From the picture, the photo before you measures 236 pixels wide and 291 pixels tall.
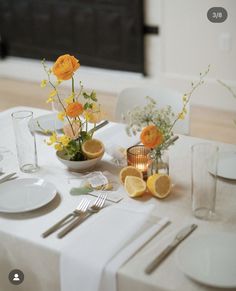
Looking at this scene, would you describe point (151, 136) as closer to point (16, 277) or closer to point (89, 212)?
point (89, 212)

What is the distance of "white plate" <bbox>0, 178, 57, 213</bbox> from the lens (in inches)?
59.7

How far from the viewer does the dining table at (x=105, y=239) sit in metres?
1.23

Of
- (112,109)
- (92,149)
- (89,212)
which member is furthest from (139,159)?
(112,109)

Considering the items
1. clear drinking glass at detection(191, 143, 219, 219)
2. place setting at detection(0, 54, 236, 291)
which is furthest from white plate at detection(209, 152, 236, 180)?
clear drinking glass at detection(191, 143, 219, 219)

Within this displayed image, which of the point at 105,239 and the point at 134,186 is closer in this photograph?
the point at 105,239

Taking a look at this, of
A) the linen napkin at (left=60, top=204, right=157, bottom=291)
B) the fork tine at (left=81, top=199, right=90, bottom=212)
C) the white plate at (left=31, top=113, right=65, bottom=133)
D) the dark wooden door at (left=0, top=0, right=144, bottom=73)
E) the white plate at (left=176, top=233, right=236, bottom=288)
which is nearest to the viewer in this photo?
the white plate at (left=176, top=233, right=236, bottom=288)

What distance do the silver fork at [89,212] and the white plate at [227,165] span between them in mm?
403

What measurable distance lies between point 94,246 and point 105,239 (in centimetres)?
4

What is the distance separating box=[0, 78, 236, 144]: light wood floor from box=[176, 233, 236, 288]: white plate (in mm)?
2314

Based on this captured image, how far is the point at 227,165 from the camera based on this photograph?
1.73m

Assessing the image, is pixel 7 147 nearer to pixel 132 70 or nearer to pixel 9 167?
pixel 9 167

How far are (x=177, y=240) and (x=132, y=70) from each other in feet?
11.1

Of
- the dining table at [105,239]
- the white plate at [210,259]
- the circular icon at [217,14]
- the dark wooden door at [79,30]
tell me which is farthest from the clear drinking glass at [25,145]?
the dark wooden door at [79,30]

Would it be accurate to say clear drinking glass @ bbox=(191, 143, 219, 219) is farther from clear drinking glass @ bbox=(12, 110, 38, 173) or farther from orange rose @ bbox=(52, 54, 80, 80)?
clear drinking glass @ bbox=(12, 110, 38, 173)
